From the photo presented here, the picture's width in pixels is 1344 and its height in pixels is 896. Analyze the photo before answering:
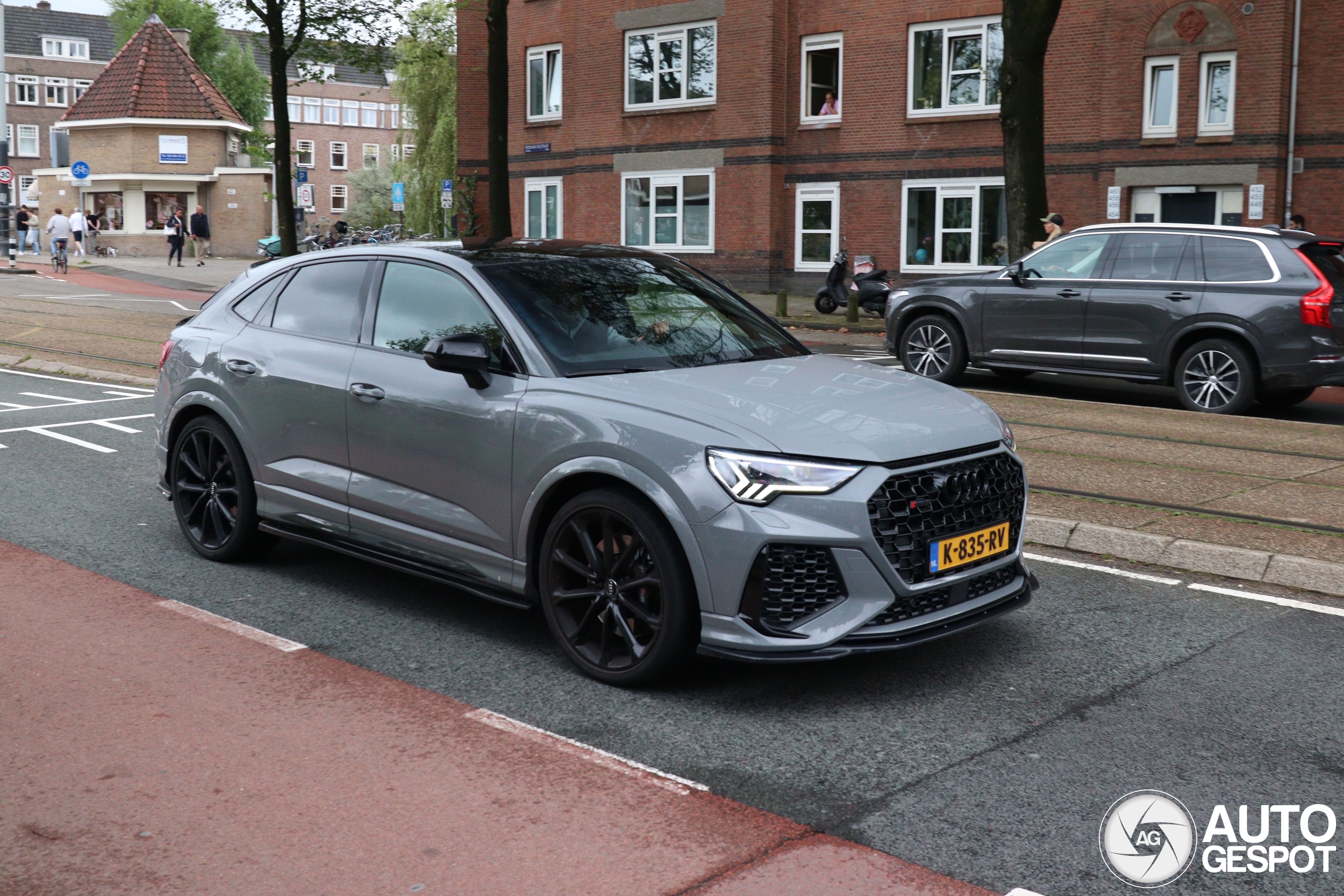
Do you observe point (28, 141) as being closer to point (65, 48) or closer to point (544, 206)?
point (65, 48)

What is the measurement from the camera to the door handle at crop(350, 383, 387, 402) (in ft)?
18.9

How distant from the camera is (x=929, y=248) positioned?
30.3 metres

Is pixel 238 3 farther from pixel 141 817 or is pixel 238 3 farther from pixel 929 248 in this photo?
pixel 141 817

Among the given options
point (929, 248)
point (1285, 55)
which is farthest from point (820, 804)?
point (929, 248)

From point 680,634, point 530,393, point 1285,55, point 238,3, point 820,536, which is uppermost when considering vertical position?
point 238,3

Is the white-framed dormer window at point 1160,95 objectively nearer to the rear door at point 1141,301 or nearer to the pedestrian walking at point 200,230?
the rear door at point 1141,301

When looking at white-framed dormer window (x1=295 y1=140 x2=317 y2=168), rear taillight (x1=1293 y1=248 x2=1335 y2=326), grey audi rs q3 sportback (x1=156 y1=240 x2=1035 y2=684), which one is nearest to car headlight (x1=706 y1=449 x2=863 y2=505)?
grey audi rs q3 sportback (x1=156 y1=240 x2=1035 y2=684)

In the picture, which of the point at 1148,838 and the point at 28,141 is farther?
the point at 28,141

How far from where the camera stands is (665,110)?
33.7m

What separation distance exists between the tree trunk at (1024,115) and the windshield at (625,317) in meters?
14.4

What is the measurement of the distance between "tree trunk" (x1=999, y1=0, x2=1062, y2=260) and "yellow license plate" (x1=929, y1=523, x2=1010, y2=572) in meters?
15.3

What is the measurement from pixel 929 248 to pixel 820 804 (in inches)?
1080

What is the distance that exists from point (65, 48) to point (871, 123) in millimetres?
68297

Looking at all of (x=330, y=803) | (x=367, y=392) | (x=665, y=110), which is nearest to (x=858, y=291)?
(x=665, y=110)
